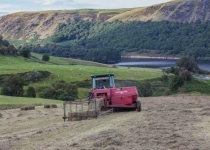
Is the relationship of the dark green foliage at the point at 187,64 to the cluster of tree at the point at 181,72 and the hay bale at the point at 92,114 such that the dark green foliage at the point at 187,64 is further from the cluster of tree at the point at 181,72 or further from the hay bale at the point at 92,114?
the hay bale at the point at 92,114

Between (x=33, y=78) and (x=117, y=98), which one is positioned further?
(x=33, y=78)

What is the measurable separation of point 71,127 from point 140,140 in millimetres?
6287

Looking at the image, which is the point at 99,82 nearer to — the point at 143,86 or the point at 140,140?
the point at 140,140

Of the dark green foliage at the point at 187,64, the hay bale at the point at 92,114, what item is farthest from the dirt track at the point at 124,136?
the dark green foliage at the point at 187,64

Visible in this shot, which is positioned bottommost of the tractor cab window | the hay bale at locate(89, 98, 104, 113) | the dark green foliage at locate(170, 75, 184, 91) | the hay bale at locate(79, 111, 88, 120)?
the dark green foliage at locate(170, 75, 184, 91)

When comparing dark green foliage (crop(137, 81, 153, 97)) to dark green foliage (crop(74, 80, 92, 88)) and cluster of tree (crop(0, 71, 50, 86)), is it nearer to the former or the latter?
dark green foliage (crop(74, 80, 92, 88))

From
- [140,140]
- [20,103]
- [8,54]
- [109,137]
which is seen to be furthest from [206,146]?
[8,54]

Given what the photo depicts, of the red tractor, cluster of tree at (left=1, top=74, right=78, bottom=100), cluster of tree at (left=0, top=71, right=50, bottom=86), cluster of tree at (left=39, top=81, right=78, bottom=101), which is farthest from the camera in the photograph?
cluster of tree at (left=0, top=71, right=50, bottom=86)

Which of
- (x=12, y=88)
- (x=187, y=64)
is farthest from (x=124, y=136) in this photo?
(x=187, y=64)

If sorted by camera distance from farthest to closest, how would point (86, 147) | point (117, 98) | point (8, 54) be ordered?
point (8, 54) < point (117, 98) < point (86, 147)

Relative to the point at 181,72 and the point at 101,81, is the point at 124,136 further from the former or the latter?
the point at 181,72

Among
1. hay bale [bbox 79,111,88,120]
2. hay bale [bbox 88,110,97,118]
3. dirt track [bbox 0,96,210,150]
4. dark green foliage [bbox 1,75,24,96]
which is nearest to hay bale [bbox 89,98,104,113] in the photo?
hay bale [bbox 88,110,97,118]

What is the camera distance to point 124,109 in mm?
28953

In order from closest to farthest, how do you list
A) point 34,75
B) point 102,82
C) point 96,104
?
point 96,104, point 102,82, point 34,75
